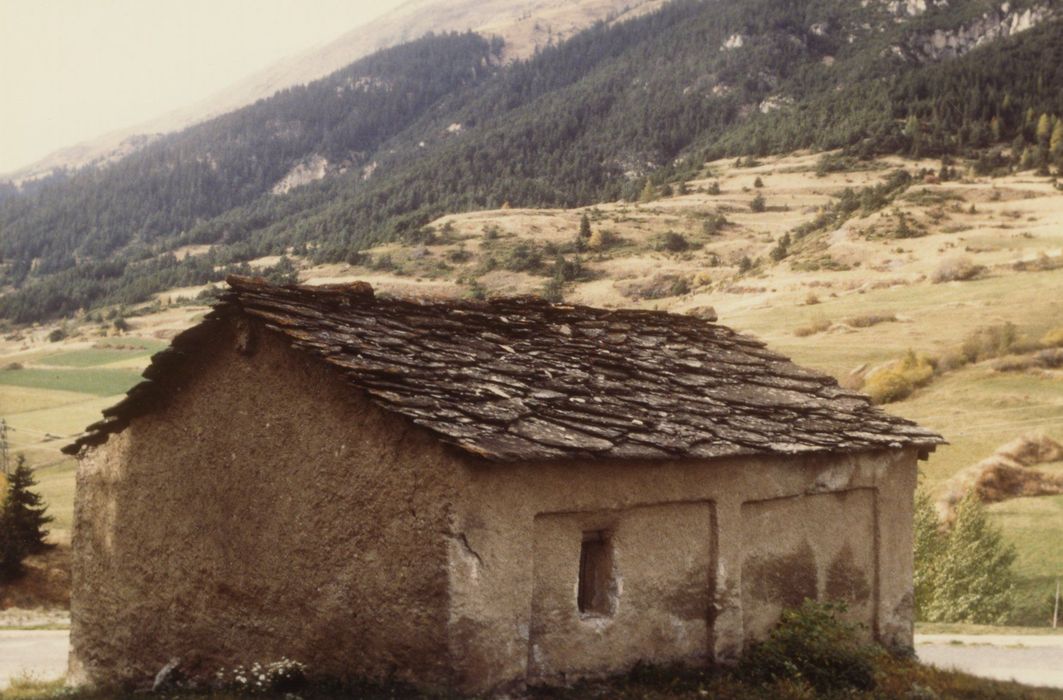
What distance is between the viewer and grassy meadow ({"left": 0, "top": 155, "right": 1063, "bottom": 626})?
36.7 m

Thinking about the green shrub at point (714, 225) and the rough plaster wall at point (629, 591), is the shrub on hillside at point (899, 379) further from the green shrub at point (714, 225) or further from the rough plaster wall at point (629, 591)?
the green shrub at point (714, 225)

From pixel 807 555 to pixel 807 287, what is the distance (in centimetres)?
4368

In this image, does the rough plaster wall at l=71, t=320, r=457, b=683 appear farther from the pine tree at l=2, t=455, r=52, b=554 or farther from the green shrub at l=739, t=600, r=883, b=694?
the pine tree at l=2, t=455, r=52, b=554

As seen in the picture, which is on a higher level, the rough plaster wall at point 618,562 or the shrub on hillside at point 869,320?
the shrub on hillside at point 869,320

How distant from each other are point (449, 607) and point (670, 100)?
113 m

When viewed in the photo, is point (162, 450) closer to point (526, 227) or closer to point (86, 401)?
point (86, 401)

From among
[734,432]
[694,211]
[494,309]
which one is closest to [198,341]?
[494,309]

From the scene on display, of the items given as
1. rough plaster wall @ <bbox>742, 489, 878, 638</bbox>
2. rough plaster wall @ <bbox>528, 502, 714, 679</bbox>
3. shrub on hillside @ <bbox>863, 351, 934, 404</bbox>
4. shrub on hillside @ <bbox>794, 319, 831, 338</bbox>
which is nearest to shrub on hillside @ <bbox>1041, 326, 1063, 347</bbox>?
shrub on hillside @ <bbox>863, 351, 934, 404</bbox>

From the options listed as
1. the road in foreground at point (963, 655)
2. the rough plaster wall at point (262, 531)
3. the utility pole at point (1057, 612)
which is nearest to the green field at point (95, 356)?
the road in foreground at point (963, 655)

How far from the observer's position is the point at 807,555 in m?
11.1

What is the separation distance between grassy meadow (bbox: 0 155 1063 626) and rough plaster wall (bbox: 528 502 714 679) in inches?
730

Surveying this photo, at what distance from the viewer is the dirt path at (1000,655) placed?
14.3m

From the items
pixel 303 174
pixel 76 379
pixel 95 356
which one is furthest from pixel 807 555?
pixel 303 174

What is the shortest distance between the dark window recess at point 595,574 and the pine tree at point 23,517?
24.2 meters
